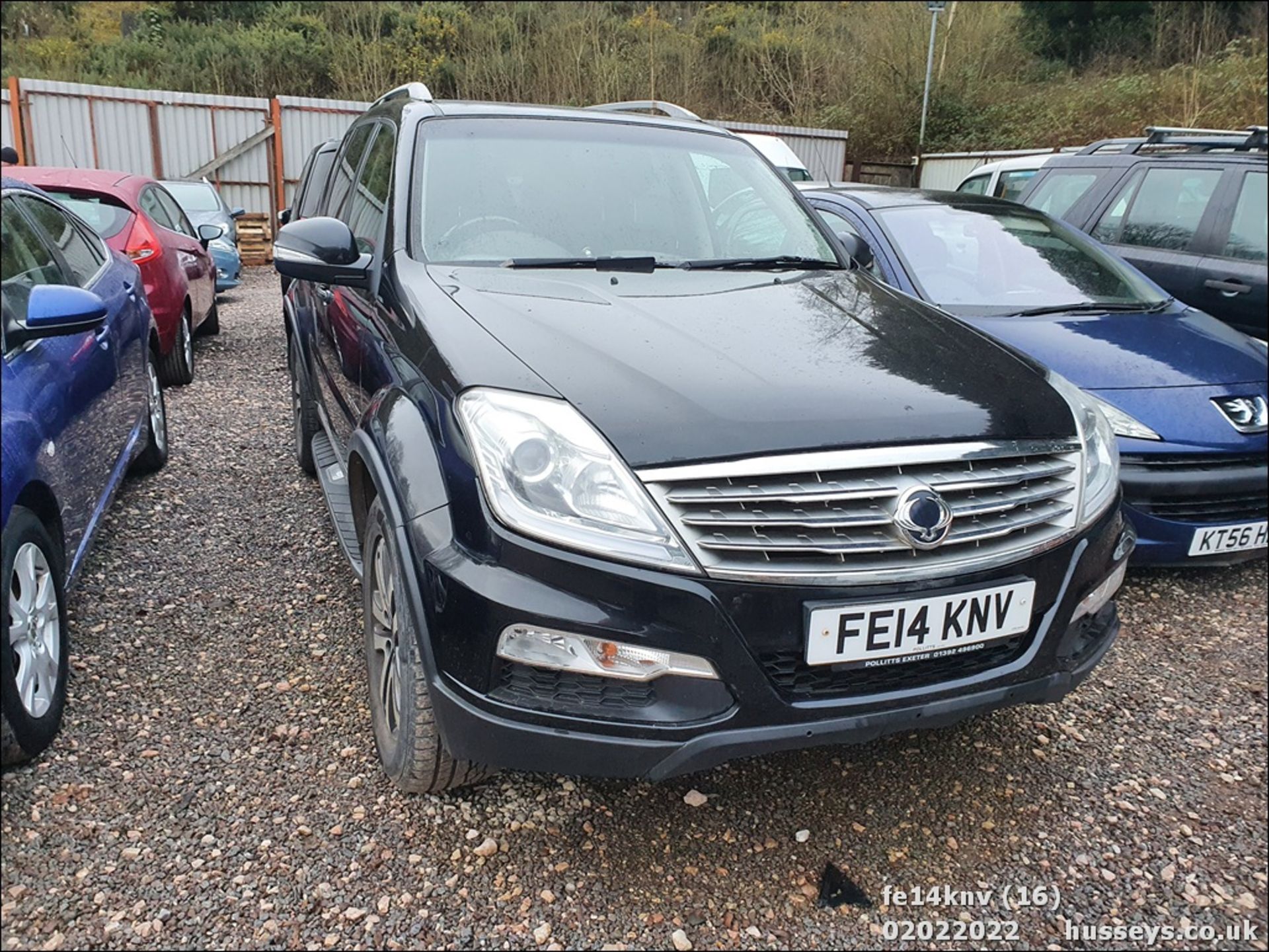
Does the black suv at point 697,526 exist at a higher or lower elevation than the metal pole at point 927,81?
lower

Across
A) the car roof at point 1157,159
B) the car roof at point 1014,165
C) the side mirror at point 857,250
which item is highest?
the car roof at point 1157,159

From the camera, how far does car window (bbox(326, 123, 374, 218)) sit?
3.62 metres

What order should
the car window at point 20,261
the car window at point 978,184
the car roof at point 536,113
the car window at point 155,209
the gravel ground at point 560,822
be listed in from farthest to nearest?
the car window at point 978,184 < the car window at point 155,209 < the car roof at point 536,113 < the car window at point 20,261 < the gravel ground at point 560,822

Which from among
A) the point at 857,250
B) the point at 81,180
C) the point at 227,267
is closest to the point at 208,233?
the point at 81,180

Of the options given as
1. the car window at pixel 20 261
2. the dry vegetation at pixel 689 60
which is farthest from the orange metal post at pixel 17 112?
the car window at pixel 20 261

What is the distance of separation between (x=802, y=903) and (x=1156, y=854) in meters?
0.87

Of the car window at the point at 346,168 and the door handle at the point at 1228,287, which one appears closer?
the car window at the point at 346,168

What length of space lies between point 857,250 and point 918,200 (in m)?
1.54

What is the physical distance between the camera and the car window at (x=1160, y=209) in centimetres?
482

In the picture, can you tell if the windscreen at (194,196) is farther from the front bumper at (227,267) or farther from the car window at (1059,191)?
the car window at (1059,191)

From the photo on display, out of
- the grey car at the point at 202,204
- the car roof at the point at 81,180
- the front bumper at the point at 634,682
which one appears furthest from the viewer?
the grey car at the point at 202,204

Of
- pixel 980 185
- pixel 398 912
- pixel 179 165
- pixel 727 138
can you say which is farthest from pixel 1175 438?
pixel 179 165

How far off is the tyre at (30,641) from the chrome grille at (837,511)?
1.58m

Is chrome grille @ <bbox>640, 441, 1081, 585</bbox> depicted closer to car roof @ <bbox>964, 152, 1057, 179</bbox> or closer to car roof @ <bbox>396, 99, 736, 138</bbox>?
car roof @ <bbox>396, 99, 736, 138</bbox>
